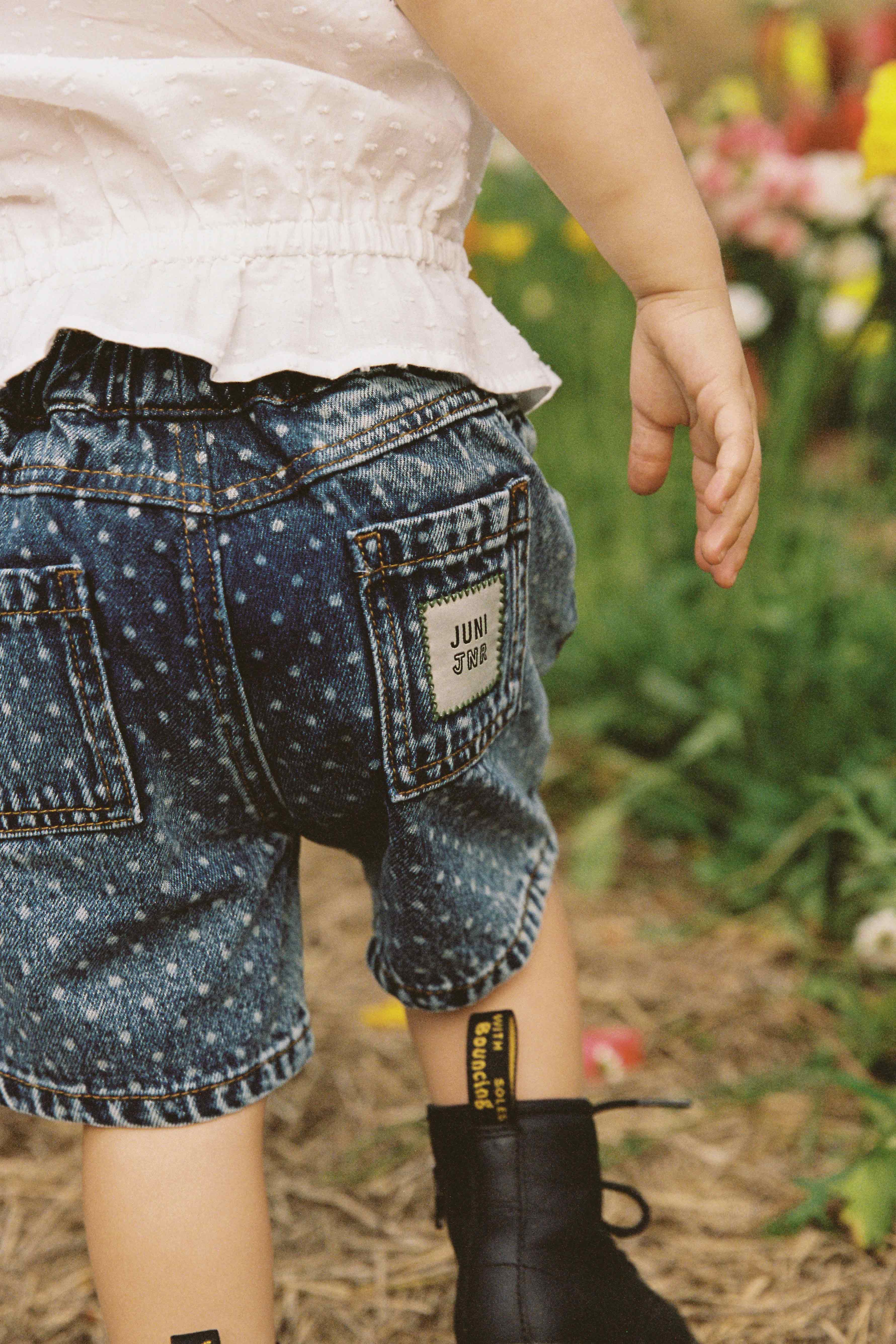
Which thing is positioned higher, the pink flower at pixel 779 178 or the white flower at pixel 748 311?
the pink flower at pixel 779 178

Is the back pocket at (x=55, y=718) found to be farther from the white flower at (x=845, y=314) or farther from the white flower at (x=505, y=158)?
the white flower at (x=505, y=158)

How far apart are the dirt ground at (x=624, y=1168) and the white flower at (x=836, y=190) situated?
136 centimetres

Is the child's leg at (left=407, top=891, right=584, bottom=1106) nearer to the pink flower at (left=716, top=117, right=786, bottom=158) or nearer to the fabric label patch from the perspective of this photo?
the fabric label patch

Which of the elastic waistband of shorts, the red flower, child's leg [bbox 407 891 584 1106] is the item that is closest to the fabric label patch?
the elastic waistband of shorts

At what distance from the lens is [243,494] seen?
66cm

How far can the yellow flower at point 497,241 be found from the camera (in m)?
2.29

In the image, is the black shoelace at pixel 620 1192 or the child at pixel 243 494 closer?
the child at pixel 243 494

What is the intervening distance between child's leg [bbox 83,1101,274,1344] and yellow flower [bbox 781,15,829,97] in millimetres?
2320

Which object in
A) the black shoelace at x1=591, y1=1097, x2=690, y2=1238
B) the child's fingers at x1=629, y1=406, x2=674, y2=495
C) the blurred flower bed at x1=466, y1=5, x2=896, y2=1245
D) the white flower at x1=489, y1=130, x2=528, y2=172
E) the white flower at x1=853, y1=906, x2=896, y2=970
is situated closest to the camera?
the child's fingers at x1=629, y1=406, x2=674, y2=495

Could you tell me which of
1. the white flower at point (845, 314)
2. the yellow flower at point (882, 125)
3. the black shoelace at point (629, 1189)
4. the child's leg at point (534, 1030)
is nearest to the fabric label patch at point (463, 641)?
the child's leg at point (534, 1030)

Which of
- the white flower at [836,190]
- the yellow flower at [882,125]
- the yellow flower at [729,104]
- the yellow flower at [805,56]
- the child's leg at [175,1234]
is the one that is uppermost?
the yellow flower at [805,56]

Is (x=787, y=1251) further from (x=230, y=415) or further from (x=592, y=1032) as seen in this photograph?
(x=230, y=415)

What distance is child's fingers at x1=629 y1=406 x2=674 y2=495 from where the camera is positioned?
0.79 m

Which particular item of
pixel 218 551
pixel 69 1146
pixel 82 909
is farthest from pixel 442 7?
pixel 69 1146
